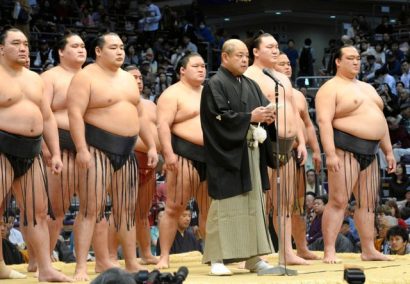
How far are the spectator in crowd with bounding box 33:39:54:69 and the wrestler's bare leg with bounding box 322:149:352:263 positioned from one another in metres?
7.00

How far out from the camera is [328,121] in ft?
23.6

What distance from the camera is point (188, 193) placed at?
733 centimetres

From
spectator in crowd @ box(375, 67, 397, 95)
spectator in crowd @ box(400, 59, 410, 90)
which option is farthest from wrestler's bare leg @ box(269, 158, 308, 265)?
spectator in crowd @ box(400, 59, 410, 90)

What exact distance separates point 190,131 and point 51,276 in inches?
68.8

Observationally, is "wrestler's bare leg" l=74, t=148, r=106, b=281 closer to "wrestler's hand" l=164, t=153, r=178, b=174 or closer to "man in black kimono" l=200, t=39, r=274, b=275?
"man in black kimono" l=200, t=39, r=274, b=275

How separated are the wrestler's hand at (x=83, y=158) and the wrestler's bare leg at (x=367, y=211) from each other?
2099mm

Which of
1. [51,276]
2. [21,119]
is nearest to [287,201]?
[51,276]

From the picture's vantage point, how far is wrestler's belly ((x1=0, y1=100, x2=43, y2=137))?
19.5 feet

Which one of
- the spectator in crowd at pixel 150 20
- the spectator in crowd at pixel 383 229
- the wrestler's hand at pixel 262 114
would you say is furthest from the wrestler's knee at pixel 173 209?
the spectator in crowd at pixel 150 20

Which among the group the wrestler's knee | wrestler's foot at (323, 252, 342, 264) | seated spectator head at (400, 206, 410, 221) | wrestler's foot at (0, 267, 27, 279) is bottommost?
seated spectator head at (400, 206, 410, 221)

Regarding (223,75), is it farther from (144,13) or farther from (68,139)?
(144,13)

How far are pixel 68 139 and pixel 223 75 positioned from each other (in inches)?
44.1

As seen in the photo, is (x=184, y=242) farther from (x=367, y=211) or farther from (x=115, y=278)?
(x=115, y=278)

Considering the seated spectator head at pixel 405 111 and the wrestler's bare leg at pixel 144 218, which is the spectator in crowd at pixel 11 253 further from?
the seated spectator head at pixel 405 111
